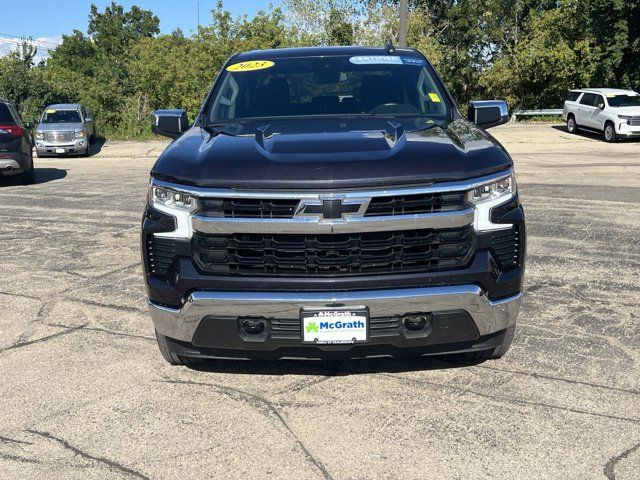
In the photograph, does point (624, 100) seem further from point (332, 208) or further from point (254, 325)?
point (254, 325)

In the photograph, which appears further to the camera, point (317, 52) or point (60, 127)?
point (60, 127)

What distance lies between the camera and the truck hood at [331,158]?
3701 mm

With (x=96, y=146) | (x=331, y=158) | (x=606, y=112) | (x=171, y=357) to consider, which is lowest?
(x=96, y=146)

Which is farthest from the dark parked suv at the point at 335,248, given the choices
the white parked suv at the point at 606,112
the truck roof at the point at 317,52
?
the white parked suv at the point at 606,112

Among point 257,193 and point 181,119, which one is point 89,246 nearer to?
point 181,119

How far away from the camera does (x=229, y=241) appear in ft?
12.5

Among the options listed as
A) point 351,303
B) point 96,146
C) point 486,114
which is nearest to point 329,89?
point 486,114

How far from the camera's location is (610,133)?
24.4 metres

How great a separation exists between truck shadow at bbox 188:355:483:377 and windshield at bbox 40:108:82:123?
22706mm

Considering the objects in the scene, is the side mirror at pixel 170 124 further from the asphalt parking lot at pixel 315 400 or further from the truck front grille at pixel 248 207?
the truck front grille at pixel 248 207

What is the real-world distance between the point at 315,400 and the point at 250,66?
2781 mm

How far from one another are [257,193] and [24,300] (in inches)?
136

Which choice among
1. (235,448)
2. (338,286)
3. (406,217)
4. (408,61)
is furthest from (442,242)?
(408,61)

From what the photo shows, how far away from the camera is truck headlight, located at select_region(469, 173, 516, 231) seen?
380 cm
